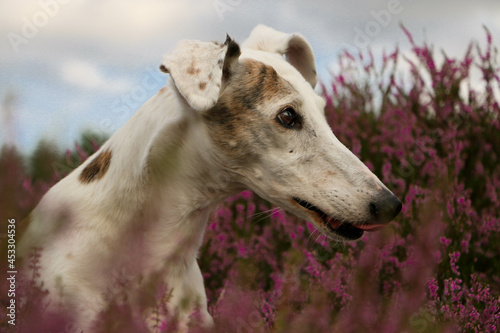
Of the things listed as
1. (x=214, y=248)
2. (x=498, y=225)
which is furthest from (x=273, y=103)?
(x=498, y=225)

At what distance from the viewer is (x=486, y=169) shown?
15.5 feet

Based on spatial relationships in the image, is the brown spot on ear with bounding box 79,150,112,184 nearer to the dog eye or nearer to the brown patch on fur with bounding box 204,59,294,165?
the brown patch on fur with bounding box 204,59,294,165

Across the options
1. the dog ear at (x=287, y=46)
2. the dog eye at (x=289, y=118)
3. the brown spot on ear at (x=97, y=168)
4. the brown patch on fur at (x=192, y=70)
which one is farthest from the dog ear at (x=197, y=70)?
the dog ear at (x=287, y=46)

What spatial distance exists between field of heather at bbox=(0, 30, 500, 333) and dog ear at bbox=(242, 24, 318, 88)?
98 cm

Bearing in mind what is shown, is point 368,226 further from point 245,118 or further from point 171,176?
point 171,176

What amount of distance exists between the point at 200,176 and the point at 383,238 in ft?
3.57

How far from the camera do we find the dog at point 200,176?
215cm

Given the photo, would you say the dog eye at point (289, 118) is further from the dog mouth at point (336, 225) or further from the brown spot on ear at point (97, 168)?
the brown spot on ear at point (97, 168)

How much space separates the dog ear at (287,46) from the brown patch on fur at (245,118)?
2.04 feet

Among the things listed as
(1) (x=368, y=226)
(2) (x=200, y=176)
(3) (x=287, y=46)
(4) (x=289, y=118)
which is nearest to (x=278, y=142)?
(4) (x=289, y=118)

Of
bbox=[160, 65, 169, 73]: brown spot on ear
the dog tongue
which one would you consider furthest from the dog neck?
the dog tongue

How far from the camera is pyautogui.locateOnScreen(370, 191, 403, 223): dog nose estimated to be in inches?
82.7

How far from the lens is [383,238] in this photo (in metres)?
1.53

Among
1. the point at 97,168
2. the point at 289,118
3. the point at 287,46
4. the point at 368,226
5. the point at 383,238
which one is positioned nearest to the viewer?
the point at 383,238
